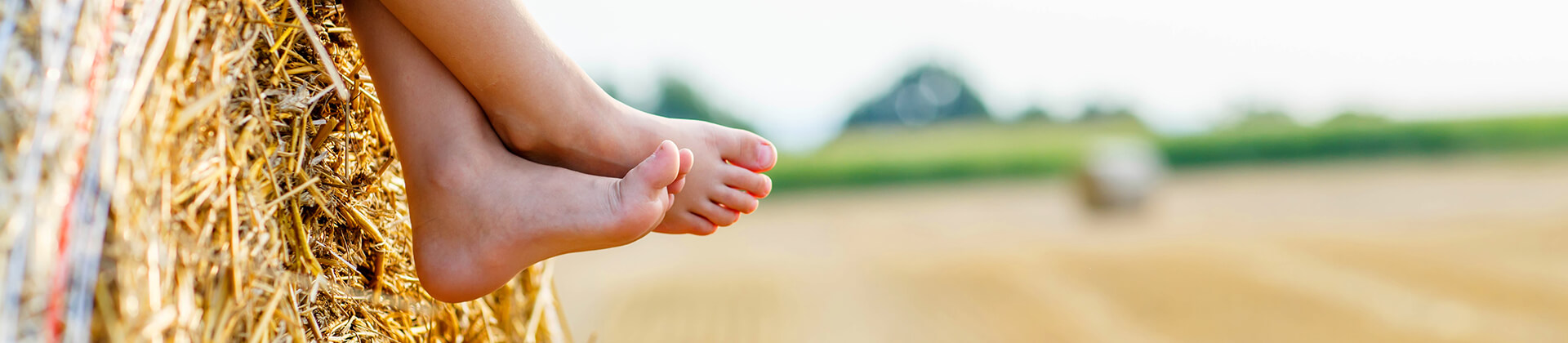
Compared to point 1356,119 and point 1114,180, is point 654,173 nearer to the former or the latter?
point 1114,180

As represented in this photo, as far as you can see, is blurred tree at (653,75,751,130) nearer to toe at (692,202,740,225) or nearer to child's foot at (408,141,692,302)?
toe at (692,202,740,225)

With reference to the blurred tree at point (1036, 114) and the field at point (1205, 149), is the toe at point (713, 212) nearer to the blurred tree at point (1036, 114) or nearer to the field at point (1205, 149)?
the field at point (1205, 149)

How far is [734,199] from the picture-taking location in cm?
Result: 94

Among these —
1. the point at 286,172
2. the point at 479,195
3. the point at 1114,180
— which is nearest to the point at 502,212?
the point at 479,195

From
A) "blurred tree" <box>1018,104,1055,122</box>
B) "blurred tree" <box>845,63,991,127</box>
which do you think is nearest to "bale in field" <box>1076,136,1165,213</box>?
"blurred tree" <box>1018,104,1055,122</box>

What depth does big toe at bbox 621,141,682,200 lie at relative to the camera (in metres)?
0.76

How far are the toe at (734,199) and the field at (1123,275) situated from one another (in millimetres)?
1045

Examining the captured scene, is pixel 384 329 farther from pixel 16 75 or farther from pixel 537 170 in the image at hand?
pixel 16 75

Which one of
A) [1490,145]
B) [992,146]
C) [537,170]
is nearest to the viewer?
[537,170]

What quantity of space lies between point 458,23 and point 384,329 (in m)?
0.25

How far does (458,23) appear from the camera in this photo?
0.71 meters

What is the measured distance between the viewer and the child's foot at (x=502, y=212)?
2.51 ft

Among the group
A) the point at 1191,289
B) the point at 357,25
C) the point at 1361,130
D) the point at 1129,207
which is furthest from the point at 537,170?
the point at 1361,130

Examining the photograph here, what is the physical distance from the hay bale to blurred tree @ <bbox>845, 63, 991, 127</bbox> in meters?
23.9
